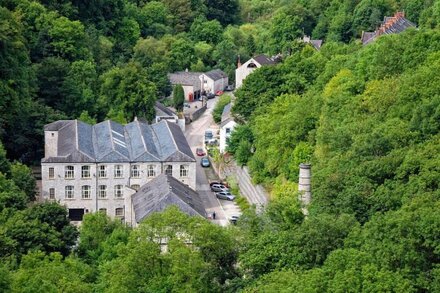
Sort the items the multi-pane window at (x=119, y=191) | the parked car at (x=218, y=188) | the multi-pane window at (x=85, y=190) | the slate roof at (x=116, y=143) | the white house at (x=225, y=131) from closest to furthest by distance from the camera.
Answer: the multi-pane window at (x=85, y=190), the slate roof at (x=116, y=143), the multi-pane window at (x=119, y=191), the parked car at (x=218, y=188), the white house at (x=225, y=131)

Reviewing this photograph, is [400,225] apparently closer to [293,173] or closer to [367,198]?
[367,198]

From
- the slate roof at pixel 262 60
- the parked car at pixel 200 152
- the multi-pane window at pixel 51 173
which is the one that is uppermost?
the slate roof at pixel 262 60

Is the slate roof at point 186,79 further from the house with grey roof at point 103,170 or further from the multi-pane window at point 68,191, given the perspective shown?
the multi-pane window at point 68,191

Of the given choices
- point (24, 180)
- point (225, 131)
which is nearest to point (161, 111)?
point (225, 131)

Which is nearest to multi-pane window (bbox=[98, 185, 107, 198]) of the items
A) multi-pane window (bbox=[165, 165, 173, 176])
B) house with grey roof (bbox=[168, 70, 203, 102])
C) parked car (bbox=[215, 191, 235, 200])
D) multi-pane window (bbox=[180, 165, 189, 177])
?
multi-pane window (bbox=[165, 165, 173, 176])

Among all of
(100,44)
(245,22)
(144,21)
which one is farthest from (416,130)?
(245,22)

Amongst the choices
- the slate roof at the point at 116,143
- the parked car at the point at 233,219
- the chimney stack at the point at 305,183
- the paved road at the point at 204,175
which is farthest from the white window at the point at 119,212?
the chimney stack at the point at 305,183
